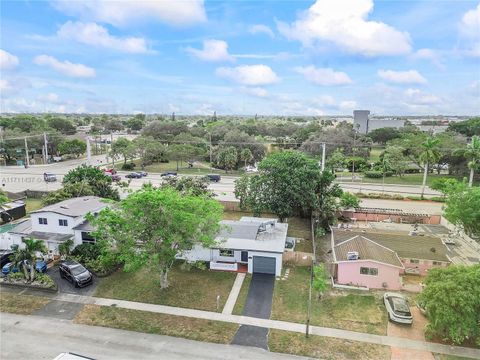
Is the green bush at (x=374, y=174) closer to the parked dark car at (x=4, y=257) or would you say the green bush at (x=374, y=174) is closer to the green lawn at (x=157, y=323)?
the green lawn at (x=157, y=323)

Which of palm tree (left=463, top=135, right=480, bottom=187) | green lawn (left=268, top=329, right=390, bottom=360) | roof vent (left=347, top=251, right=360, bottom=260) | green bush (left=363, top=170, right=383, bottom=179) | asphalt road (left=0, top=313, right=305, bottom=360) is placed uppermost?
palm tree (left=463, top=135, right=480, bottom=187)

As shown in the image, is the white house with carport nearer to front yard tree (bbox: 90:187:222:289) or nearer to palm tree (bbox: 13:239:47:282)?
front yard tree (bbox: 90:187:222:289)

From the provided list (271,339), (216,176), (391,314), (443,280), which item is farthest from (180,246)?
(216,176)

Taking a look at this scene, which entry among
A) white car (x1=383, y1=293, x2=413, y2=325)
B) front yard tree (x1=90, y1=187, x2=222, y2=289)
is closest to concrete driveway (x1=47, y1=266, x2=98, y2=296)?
front yard tree (x1=90, y1=187, x2=222, y2=289)

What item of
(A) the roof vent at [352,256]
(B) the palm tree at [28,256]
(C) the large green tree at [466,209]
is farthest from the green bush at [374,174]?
(B) the palm tree at [28,256]

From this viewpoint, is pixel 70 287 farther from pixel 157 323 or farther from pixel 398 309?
pixel 398 309

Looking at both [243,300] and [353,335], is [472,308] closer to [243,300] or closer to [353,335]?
[353,335]
